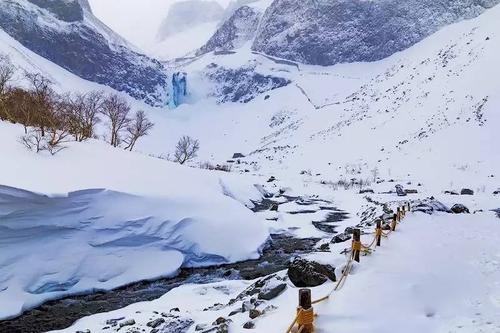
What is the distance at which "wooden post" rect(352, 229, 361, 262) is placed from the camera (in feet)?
28.4

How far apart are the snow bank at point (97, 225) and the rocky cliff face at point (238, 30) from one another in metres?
139

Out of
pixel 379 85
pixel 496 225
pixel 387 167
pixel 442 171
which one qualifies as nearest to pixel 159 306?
pixel 496 225

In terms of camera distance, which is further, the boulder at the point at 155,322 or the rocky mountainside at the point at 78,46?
the rocky mountainside at the point at 78,46

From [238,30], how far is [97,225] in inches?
5878

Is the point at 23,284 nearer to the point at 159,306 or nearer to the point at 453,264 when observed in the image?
the point at 159,306

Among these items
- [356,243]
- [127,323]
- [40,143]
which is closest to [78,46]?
[40,143]

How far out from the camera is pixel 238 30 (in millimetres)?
157000

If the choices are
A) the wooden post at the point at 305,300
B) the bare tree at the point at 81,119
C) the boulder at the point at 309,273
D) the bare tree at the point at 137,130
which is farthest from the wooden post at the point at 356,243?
the bare tree at the point at 137,130

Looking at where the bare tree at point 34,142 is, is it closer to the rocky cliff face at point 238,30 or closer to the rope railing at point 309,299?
the rope railing at point 309,299

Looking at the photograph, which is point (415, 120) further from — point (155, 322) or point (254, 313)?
point (254, 313)

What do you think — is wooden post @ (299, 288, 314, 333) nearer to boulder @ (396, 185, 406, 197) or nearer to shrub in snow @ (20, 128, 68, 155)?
shrub in snow @ (20, 128, 68, 155)

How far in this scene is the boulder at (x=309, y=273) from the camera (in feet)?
28.7

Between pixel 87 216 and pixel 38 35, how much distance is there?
420 feet

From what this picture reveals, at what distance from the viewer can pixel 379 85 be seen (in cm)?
7981
